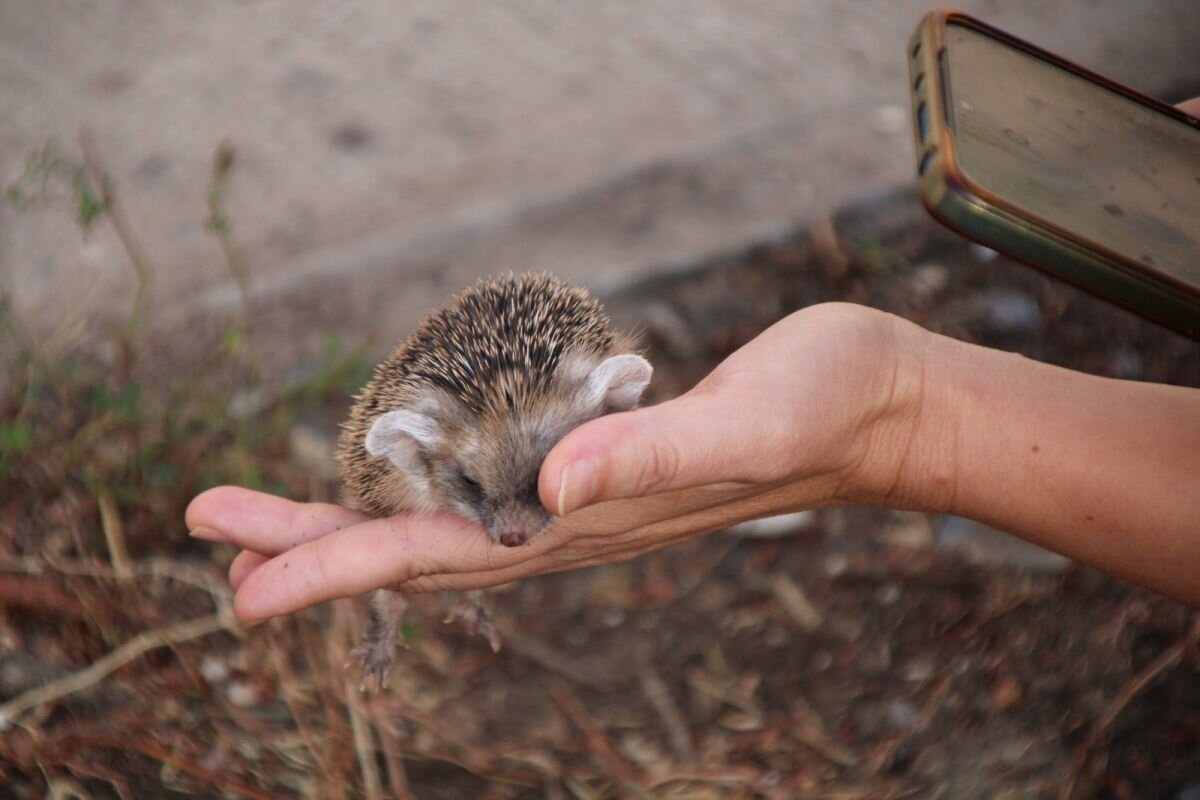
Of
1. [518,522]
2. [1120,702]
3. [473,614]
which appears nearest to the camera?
[518,522]

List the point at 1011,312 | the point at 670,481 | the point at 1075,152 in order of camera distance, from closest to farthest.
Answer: the point at 670,481
the point at 1075,152
the point at 1011,312

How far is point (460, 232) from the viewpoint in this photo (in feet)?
16.6

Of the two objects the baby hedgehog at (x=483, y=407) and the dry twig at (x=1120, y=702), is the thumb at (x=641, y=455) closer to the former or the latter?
the baby hedgehog at (x=483, y=407)

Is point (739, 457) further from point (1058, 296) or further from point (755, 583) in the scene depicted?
point (1058, 296)

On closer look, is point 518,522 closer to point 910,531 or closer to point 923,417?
point 923,417

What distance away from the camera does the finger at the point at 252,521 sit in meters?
2.83

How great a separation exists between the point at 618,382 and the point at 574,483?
0.86 metres

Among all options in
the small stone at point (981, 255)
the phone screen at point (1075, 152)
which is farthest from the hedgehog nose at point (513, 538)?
the small stone at point (981, 255)

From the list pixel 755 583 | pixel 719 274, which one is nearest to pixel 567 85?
pixel 719 274

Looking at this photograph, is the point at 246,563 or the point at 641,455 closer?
the point at 641,455

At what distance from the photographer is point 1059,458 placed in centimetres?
266

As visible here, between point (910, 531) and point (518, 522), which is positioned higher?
point (518, 522)

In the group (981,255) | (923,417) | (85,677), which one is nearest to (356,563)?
(85,677)

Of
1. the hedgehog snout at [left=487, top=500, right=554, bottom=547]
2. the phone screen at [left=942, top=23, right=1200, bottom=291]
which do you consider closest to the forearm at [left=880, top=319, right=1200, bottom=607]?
the phone screen at [left=942, top=23, right=1200, bottom=291]
